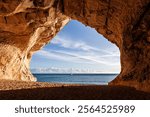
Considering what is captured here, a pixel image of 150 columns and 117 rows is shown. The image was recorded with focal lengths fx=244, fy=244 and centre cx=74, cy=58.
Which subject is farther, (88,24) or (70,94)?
(88,24)

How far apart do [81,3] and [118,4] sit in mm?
4030

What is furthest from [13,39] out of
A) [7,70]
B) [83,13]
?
[83,13]

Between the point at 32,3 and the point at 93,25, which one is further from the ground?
the point at 32,3

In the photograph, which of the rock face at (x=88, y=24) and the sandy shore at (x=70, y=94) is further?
the rock face at (x=88, y=24)

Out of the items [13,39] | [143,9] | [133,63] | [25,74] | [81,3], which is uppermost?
[81,3]

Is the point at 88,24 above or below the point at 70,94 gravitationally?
above

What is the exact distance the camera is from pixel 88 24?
72.2 ft

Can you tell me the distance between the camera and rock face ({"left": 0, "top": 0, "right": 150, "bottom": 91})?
46.1ft

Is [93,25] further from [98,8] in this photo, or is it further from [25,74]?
[25,74]

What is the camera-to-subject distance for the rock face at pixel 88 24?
46.1 feet

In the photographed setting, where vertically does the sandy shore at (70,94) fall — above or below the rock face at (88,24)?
below

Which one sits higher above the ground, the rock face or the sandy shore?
the rock face

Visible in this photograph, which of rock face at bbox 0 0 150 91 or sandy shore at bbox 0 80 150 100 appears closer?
sandy shore at bbox 0 80 150 100

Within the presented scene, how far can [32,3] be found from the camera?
20672 millimetres
